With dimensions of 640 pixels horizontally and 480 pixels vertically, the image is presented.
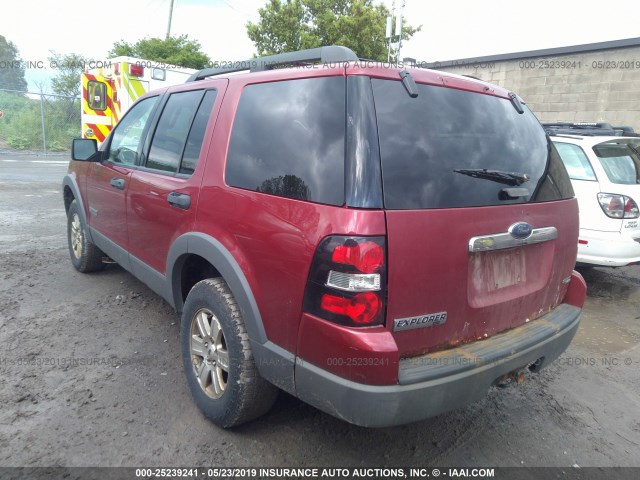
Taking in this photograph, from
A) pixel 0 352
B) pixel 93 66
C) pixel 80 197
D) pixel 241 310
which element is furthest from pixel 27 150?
pixel 241 310

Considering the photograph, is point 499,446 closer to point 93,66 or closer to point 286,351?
point 286,351

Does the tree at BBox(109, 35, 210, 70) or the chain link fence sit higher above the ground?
the tree at BBox(109, 35, 210, 70)

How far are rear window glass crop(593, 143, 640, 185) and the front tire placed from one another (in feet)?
14.1

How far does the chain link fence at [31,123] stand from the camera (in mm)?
20125

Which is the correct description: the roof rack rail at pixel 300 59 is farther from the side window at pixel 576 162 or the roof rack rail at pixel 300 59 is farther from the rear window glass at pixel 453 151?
the side window at pixel 576 162

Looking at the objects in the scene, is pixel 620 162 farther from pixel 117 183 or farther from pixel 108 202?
pixel 108 202

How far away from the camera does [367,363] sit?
187 centimetres

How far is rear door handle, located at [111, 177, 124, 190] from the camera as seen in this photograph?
3672 millimetres

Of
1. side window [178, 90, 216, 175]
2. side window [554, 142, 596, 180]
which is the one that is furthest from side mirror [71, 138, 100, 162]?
side window [554, 142, 596, 180]

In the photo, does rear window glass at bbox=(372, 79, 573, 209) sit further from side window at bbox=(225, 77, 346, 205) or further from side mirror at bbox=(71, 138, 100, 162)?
side mirror at bbox=(71, 138, 100, 162)

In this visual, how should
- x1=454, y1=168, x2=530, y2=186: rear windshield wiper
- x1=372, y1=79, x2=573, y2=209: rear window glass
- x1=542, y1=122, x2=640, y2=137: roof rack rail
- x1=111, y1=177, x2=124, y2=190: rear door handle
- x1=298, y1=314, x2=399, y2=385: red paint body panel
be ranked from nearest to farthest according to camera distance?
x1=298, y1=314, x2=399, y2=385: red paint body panel, x1=372, y1=79, x2=573, y2=209: rear window glass, x1=454, y1=168, x2=530, y2=186: rear windshield wiper, x1=111, y1=177, x2=124, y2=190: rear door handle, x1=542, y1=122, x2=640, y2=137: roof rack rail

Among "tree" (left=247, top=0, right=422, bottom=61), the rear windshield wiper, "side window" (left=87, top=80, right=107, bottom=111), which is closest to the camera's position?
the rear windshield wiper

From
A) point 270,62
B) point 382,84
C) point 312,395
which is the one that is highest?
point 270,62

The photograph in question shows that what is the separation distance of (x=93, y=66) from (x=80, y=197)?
19.5 ft
